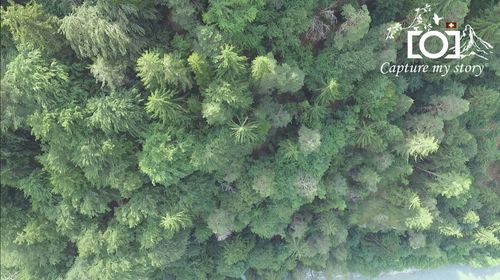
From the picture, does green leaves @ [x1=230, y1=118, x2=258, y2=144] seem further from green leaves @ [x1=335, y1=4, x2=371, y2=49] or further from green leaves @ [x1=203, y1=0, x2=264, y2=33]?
green leaves @ [x1=335, y1=4, x2=371, y2=49]

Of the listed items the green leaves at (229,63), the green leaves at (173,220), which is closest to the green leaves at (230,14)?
the green leaves at (229,63)

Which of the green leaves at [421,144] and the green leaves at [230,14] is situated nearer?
the green leaves at [230,14]

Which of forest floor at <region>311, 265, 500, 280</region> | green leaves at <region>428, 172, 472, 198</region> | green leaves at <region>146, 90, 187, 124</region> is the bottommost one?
forest floor at <region>311, 265, 500, 280</region>

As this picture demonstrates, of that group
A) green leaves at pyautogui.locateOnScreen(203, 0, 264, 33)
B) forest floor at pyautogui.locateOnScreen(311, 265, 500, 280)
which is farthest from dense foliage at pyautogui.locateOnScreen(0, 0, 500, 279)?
forest floor at pyautogui.locateOnScreen(311, 265, 500, 280)

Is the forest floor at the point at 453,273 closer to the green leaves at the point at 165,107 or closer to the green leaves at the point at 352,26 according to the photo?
the green leaves at the point at 352,26

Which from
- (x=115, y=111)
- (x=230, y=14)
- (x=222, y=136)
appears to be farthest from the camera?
(x=222, y=136)

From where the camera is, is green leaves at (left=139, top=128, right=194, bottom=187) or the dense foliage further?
green leaves at (left=139, top=128, right=194, bottom=187)

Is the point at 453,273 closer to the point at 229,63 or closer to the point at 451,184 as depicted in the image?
the point at 451,184

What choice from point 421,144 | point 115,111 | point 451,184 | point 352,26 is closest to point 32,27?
point 115,111
